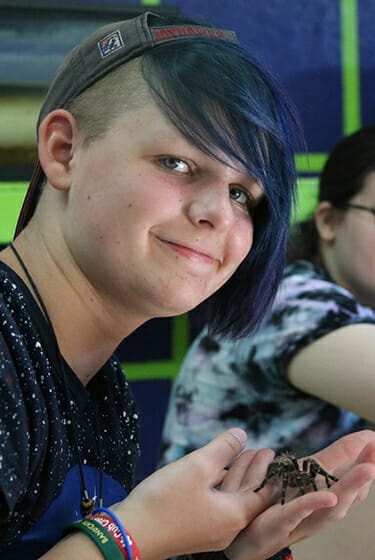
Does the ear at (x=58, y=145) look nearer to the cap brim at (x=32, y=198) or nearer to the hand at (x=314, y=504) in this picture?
the cap brim at (x=32, y=198)

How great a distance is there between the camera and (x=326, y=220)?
6.12ft

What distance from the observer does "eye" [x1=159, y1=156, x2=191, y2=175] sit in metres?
0.85

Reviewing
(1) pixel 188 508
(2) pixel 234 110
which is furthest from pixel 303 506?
(2) pixel 234 110

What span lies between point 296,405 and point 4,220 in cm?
78

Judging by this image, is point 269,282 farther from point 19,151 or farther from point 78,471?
point 19,151

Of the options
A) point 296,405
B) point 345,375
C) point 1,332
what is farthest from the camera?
point 296,405

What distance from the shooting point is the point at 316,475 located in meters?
0.89

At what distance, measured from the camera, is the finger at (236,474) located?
878 millimetres

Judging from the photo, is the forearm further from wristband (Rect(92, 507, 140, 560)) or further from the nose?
the nose

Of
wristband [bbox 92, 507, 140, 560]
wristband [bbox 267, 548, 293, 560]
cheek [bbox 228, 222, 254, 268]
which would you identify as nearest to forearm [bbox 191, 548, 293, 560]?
wristband [bbox 267, 548, 293, 560]

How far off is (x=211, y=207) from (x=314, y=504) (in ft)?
1.06

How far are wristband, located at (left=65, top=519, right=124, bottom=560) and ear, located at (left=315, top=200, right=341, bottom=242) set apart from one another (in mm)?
1172

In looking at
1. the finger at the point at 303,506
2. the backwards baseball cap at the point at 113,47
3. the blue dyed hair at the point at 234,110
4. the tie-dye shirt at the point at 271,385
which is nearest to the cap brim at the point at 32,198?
the backwards baseball cap at the point at 113,47

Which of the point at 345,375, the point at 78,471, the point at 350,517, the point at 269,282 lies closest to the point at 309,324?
the point at 345,375
